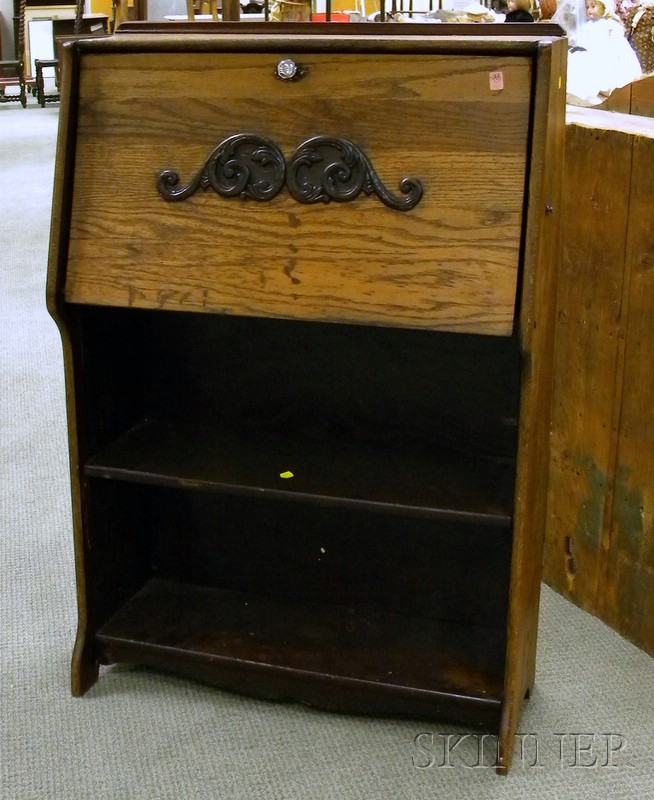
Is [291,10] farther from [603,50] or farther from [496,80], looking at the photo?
[603,50]

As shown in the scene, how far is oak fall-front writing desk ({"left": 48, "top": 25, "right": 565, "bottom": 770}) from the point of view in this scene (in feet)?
4.46

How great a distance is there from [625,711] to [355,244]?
0.92 meters

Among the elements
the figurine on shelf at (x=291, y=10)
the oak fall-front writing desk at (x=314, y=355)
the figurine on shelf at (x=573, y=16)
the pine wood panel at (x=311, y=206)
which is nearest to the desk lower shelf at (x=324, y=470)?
the oak fall-front writing desk at (x=314, y=355)

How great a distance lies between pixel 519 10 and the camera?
5.34 m

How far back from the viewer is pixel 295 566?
6.31 feet

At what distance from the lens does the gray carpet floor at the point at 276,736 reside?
5.13ft

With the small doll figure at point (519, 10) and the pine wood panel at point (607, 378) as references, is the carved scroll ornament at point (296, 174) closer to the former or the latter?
the pine wood panel at point (607, 378)

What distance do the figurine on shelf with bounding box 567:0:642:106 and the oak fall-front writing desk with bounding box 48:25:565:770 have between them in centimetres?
313

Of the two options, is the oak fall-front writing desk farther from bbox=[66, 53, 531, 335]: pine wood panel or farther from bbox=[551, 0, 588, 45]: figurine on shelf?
bbox=[551, 0, 588, 45]: figurine on shelf

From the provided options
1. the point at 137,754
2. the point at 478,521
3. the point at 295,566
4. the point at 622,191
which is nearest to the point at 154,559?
the point at 295,566

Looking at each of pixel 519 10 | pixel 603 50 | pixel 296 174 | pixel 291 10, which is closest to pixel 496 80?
pixel 296 174

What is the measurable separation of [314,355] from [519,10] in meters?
4.16

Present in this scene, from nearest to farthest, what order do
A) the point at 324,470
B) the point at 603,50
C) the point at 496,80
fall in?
the point at 496,80 < the point at 324,470 < the point at 603,50

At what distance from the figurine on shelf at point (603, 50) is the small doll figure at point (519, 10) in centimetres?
31
